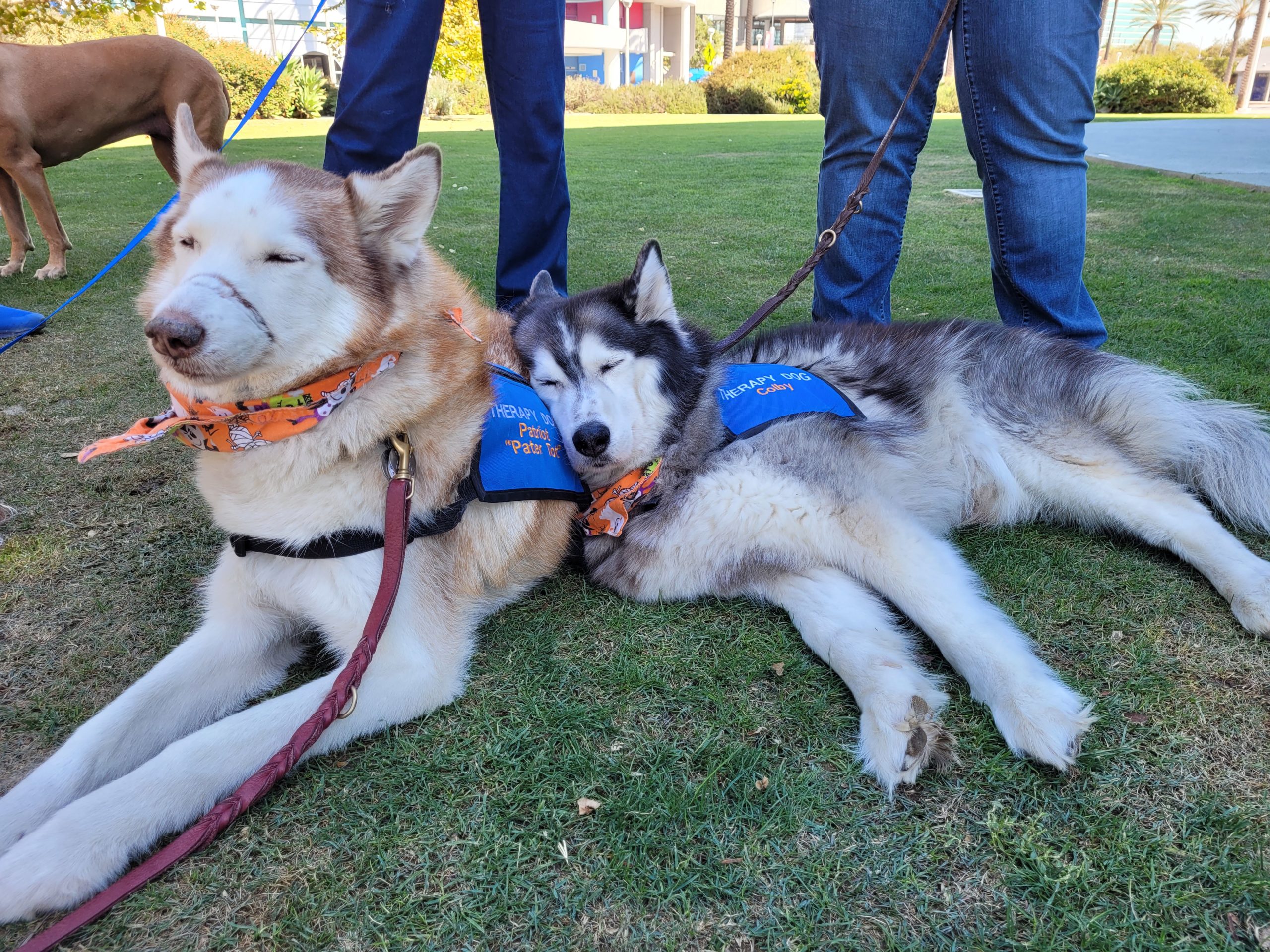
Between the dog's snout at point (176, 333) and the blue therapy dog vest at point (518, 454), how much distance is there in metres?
0.73

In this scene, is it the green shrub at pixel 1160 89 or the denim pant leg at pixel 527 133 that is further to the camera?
the green shrub at pixel 1160 89

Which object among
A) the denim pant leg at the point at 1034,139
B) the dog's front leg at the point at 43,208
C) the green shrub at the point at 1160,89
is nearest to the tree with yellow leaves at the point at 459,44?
the dog's front leg at the point at 43,208

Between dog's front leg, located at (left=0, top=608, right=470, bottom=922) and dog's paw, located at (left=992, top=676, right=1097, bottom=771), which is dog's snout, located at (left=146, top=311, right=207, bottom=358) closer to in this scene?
dog's front leg, located at (left=0, top=608, right=470, bottom=922)

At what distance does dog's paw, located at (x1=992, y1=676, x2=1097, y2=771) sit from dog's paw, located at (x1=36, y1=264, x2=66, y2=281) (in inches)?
276

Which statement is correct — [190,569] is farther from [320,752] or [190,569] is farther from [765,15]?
[765,15]

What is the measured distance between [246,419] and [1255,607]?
265 centimetres

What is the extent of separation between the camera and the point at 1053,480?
2.62 meters

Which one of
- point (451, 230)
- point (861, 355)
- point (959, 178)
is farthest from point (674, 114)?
point (861, 355)

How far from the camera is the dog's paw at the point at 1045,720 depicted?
5.45ft

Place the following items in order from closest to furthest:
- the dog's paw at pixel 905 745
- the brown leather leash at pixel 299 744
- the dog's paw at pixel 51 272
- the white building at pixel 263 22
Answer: the brown leather leash at pixel 299 744
the dog's paw at pixel 905 745
the dog's paw at pixel 51 272
the white building at pixel 263 22

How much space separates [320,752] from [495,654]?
1.76ft

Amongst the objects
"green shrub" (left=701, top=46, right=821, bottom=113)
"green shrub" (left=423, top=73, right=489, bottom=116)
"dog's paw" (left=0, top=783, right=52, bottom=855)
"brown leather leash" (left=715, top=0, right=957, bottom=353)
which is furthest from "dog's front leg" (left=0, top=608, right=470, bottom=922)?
"green shrub" (left=701, top=46, right=821, bottom=113)

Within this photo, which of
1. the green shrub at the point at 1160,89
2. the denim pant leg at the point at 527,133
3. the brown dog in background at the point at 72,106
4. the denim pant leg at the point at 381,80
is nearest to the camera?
the denim pant leg at the point at 381,80

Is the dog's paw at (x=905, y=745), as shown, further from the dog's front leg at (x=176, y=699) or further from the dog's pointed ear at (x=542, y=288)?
the dog's pointed ear at (x=542, y=288)
